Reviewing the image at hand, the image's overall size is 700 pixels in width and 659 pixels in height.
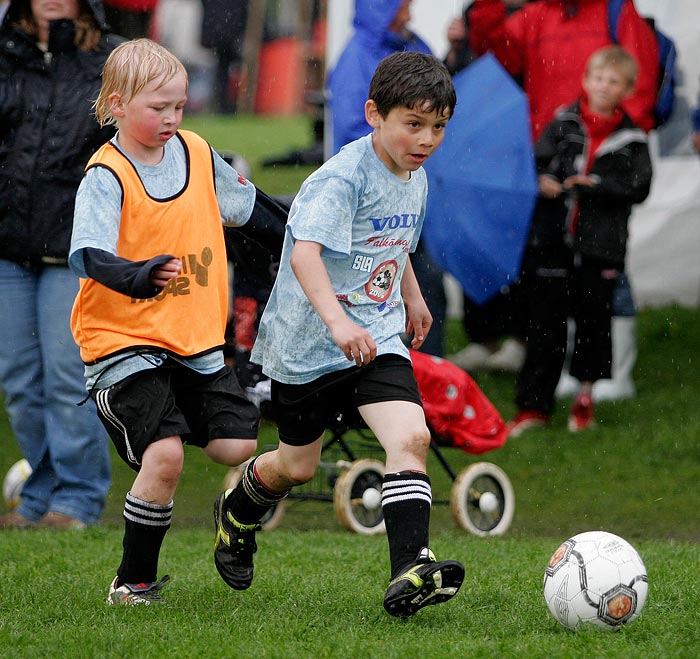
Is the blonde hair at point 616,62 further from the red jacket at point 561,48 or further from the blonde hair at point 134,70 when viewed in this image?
the blonde hair at point 134,70

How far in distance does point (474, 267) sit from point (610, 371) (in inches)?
57.9

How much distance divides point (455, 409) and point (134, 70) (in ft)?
9.25

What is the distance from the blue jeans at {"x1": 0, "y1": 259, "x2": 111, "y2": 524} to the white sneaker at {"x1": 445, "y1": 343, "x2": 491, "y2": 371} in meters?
4.57

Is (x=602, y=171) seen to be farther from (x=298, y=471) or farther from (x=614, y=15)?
(x=298, y=471)

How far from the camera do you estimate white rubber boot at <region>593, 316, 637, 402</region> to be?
10.1 m

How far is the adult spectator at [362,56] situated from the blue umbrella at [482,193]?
29cm

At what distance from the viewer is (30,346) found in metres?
6.79

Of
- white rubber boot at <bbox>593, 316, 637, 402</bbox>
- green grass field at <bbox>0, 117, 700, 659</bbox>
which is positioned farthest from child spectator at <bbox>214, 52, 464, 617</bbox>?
white rubber boot at <bbox>593, 316, 637, 402</bbox>

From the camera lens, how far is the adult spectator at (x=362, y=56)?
823 centimetres

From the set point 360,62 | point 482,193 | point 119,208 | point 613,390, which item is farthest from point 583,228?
point 119,208

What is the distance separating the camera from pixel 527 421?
9352 millimetres

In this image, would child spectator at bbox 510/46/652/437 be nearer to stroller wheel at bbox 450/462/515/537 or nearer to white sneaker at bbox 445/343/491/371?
white sneaker at bbox 445/343/491/371

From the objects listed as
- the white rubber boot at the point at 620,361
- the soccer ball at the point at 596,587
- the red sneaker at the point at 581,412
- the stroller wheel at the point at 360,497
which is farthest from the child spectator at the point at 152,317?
the white rubber boot at the point at 620,361

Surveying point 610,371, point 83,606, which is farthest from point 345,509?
point 610,371
